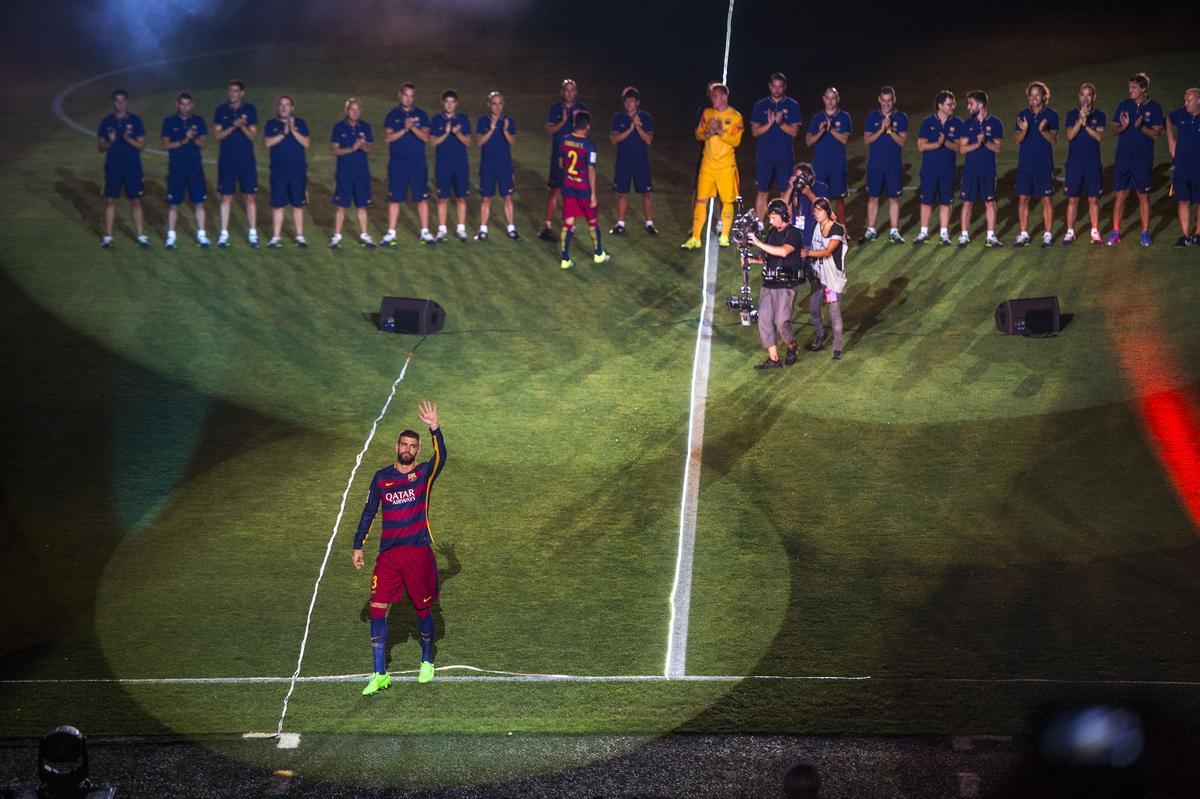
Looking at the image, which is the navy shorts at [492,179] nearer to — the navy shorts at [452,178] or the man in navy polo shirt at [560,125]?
the navy shorts at [452,178]

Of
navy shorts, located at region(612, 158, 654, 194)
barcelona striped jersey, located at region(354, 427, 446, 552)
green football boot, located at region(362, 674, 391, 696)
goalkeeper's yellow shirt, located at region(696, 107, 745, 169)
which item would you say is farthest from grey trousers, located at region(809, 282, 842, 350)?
green football boot, located at region(362, 674, 391, 696)

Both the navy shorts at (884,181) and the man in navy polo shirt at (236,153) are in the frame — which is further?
the navy shorts at (884,181)

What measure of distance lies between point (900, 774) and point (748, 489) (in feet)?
15.7

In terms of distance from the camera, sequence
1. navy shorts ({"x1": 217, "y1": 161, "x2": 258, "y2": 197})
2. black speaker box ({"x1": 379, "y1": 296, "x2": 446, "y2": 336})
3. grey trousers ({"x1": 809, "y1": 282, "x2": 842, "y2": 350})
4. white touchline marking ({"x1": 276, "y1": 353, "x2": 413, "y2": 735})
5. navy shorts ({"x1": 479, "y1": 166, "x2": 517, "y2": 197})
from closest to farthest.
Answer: white touchline marking ({"x1": 276, "y1": 353, "x2": 413, "y2": 735}), grey trousers ({"x1": 809, "y1": 282, "x2": 842, "y2": 350}), black speaker box ({"x1": 379, "y1": 296, "x2": 446, "y2": 336}), navy shorts ({"x1": 217, "y1": 161, "x2": 258, "y2": 197}), navy shorts ({"x1": 479, "y1": 166, "x2": 517, "y2": 197})

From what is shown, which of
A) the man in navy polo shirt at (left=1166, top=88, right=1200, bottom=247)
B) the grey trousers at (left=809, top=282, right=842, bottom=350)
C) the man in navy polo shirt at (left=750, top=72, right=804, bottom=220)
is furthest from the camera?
the man in navy polo shirt at (left=750, top=72, right=804, bottom=220)

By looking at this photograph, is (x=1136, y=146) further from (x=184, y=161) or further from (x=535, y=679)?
(x=184, y=161)

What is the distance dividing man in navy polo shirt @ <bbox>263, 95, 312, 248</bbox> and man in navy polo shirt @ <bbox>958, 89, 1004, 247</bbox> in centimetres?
889

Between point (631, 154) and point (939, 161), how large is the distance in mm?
4239

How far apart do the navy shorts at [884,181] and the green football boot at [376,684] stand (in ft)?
38.4

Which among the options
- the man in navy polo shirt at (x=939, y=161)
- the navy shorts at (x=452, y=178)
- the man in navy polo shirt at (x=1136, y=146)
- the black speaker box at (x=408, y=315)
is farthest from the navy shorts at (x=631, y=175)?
the man in navy polo shirt at (x=1136, y=146)

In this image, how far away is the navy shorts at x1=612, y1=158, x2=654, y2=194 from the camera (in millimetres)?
20672

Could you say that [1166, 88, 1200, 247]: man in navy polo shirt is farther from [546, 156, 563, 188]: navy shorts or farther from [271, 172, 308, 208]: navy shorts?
[271, 172, 308, 208]: navy shorts

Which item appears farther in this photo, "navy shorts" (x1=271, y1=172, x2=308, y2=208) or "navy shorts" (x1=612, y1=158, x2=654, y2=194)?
"navy shorts" (x1=612, y1=158, x2=654, y2=194)

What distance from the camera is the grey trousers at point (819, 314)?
16.7 m
